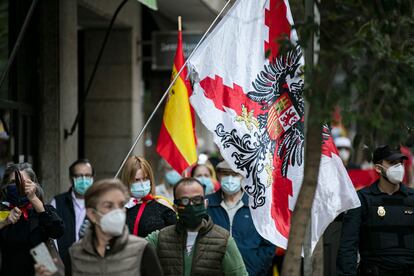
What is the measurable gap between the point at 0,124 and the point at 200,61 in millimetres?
3524

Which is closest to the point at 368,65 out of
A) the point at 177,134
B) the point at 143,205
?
the point at 143,205

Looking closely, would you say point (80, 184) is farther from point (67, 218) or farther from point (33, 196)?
point (33, 196)

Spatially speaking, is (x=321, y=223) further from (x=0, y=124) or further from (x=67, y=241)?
(x=0, y=124)

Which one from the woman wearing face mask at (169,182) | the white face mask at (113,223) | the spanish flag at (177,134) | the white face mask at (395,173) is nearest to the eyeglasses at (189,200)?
the white face mask at (113,223)

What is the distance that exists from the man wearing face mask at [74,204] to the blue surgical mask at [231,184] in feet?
4.32

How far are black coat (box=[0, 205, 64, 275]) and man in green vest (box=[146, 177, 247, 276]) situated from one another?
0.69 m

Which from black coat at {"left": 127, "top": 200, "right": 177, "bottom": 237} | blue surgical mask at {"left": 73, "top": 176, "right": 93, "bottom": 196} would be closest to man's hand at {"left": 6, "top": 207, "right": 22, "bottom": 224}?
Answer: black coat at {"left": 127, "top": 200, "right": 177, "bottom": 237}

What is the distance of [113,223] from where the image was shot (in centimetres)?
→ 526

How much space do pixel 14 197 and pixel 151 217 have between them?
5.12ft

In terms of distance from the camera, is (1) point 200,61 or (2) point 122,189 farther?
(1) point 200,61

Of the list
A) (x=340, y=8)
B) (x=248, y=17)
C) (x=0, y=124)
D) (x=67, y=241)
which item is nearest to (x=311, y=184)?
(x=340, y=8)

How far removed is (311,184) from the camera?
→ 559 centimetres

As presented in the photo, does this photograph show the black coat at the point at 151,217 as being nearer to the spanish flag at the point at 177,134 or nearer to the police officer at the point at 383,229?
the spanish flag at the point at 177,134

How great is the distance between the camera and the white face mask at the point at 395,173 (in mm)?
8125
